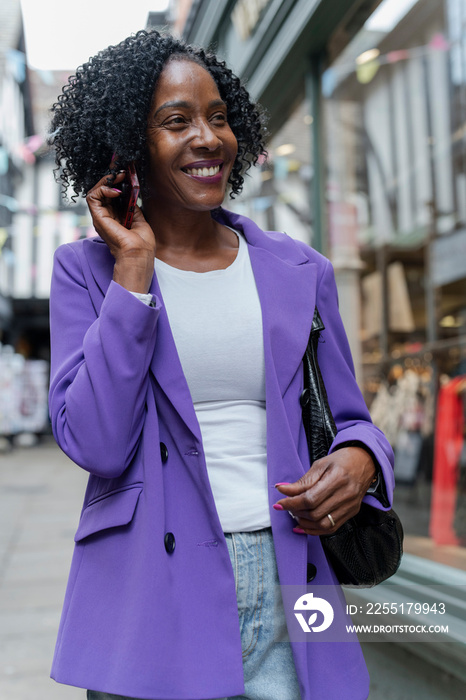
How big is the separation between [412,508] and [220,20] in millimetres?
3985

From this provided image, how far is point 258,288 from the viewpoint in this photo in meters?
1.56

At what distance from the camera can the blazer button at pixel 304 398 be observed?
150 centimetres

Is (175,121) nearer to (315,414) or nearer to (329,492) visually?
(315,414)

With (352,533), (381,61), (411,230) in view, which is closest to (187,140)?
(352,533)

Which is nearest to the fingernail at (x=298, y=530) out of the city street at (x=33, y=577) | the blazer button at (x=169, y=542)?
the blazer button at (x=169, y=542)

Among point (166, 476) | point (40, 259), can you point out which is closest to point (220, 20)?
point (166, 476)

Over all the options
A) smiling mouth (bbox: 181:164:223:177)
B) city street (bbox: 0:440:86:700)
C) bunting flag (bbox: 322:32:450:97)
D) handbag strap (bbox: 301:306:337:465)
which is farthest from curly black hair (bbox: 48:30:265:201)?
bunting flag (bbox: 322:32:450:97)

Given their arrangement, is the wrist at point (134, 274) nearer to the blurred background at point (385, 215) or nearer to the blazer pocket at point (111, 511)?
the blazer pocket at point (111, 511)

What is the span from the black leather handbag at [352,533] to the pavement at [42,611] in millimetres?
1502

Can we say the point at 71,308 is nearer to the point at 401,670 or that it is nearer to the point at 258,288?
the point at 258,288

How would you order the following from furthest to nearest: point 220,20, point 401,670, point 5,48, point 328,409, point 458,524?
point 5,48 → point 220,20 → point 458,524 → point 401,670 → point 328,409

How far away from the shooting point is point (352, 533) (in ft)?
4.82

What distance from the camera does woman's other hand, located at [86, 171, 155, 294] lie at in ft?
4.53

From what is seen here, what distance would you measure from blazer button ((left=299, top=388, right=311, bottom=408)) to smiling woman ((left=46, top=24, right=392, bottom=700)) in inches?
1.0
